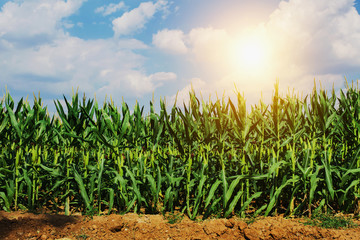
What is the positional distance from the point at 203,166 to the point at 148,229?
1.27 meters

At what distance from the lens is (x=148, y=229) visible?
14.8 ft

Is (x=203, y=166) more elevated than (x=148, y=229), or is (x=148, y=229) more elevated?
(x=203, y=166)

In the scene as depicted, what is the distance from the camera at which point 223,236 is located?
4344 millimetres

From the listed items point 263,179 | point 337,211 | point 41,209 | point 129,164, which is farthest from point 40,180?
point 337,211

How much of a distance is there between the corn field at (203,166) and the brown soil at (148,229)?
36 centimetres

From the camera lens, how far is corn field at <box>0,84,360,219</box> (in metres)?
4.95

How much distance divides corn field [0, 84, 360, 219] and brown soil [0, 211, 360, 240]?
1.18ft

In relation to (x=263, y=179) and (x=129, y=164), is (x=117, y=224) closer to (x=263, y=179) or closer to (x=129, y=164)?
(x=129, y=164)

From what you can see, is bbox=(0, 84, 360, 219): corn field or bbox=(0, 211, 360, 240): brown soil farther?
bbox=(0, 84, 360, 219): corn field

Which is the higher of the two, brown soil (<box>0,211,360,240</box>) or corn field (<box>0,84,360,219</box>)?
corn field (<box>0,84,360,219</box>)

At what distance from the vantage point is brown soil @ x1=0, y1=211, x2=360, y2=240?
434 centimetres

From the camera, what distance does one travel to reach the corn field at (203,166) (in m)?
4.95

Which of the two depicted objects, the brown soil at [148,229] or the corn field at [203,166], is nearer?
the brown soil at [148,229]

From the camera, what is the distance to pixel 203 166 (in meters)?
4.89
